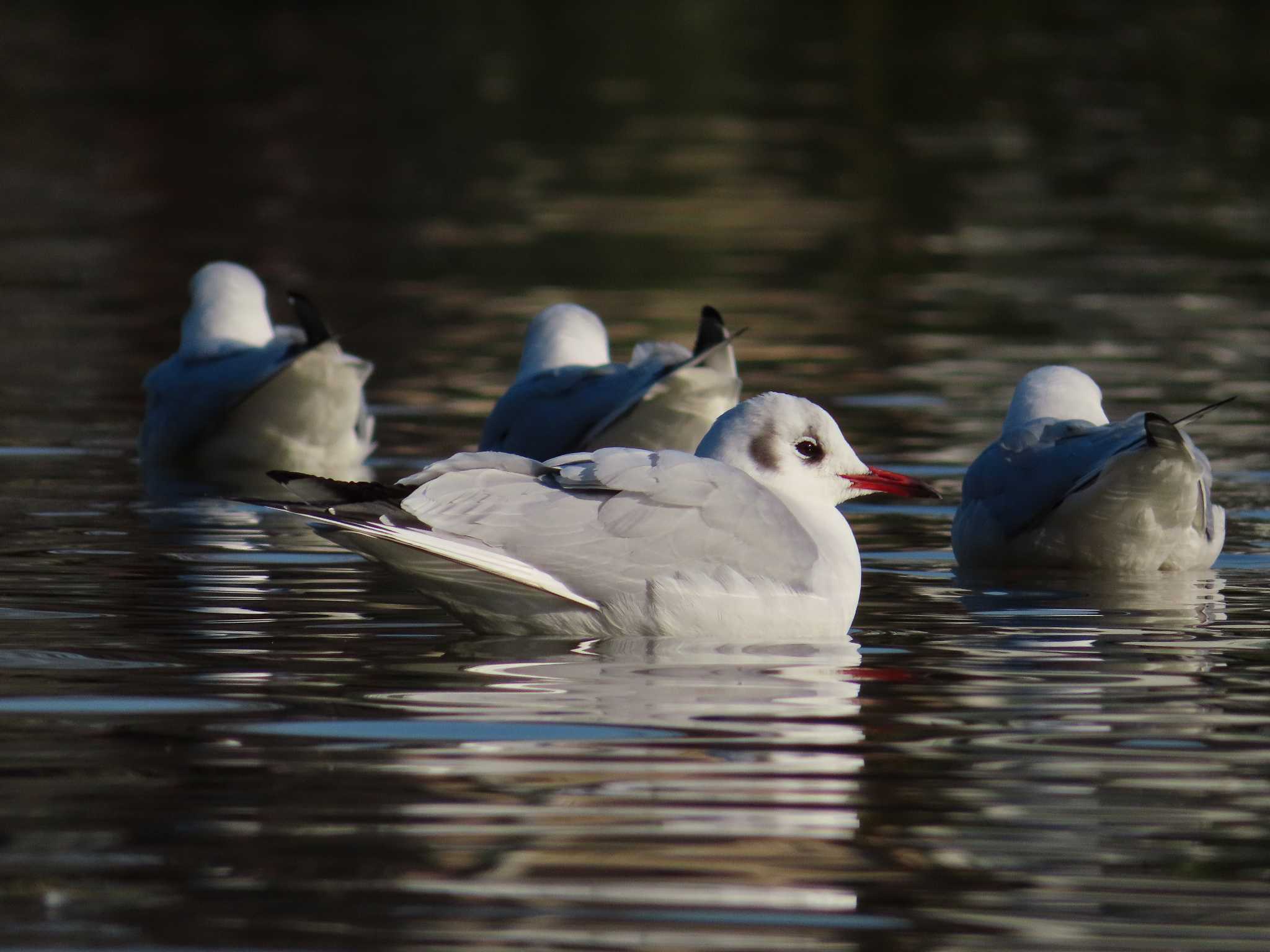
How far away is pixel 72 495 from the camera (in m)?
12.3

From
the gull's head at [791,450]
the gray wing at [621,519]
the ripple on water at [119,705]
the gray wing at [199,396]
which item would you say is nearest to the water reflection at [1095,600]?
the gull's head at [791,450]

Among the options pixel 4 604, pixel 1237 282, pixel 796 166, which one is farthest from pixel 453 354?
pixel 796 166

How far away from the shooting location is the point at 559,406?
40.1ft

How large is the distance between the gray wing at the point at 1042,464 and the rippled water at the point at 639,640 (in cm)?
32

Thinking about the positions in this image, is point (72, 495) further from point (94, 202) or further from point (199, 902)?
point (94, 202)

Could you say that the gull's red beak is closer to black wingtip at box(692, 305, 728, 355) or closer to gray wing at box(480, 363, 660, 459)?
black wingtip at box(692, 305, 728, 355)

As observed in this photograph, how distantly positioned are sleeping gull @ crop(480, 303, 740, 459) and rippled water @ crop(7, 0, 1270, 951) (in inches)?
37.3

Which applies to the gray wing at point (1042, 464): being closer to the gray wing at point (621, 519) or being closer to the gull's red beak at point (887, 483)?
the gull's red beak at point (887, 483)

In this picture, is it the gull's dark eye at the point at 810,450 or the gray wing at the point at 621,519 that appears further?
the gull's dark eye at the point at 810,450

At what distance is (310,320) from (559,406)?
4.72ft

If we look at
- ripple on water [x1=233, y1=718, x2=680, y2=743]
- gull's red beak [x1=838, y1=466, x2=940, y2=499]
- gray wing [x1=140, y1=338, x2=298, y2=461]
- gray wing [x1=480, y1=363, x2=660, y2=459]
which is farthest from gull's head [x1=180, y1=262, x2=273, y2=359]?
ripple on water [x1=233, y1=718, x2=680, y2=743]

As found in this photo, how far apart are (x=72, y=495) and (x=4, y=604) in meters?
3.03

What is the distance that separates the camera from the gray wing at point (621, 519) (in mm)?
8195

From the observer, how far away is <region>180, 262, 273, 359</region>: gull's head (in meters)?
14.5
